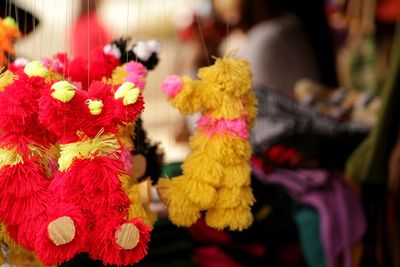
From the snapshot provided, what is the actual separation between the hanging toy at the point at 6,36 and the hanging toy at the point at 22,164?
0.13 m

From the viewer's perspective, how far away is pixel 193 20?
1815mm

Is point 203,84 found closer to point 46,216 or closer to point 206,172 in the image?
point 206,172

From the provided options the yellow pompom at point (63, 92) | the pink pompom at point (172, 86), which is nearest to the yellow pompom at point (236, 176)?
the pink pompom at point (172, 86)

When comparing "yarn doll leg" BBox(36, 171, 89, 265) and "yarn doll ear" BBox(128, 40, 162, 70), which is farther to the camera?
"yarn doll ear" BBox(128, 40, 162, 70)

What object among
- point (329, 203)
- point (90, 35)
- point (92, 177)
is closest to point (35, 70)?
point (92, 177)

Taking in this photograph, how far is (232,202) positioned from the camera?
0.67 metres

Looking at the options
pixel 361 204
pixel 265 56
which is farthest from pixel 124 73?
pixel 265 56

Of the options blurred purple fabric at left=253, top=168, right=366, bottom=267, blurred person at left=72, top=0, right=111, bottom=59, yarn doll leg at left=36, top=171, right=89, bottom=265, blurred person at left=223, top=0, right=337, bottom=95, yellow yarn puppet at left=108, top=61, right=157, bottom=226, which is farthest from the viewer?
blurred person at left=223, top=0, right=337, bottom=95

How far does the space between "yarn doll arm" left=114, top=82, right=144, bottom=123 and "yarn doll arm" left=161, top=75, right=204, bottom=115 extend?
0.09 meters

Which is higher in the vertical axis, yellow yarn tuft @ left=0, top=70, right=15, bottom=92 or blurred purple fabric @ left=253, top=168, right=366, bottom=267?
yellow yarn tuft @ left=0, top=70, right=15, bottom=92

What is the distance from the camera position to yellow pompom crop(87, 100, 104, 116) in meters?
0.56

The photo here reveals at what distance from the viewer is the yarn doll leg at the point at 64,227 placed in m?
0.53

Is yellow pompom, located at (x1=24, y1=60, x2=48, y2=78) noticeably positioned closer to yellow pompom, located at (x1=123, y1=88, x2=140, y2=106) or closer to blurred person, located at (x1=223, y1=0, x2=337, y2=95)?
yellow pompom, located at (x1=123, y1=88, x2=140, y2=106)

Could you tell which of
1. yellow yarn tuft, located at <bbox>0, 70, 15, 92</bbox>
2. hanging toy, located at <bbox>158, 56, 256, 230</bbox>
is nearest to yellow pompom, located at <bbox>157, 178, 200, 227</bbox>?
hanging toy, located at <bbox>158, 56, 256, 230</bbox>
